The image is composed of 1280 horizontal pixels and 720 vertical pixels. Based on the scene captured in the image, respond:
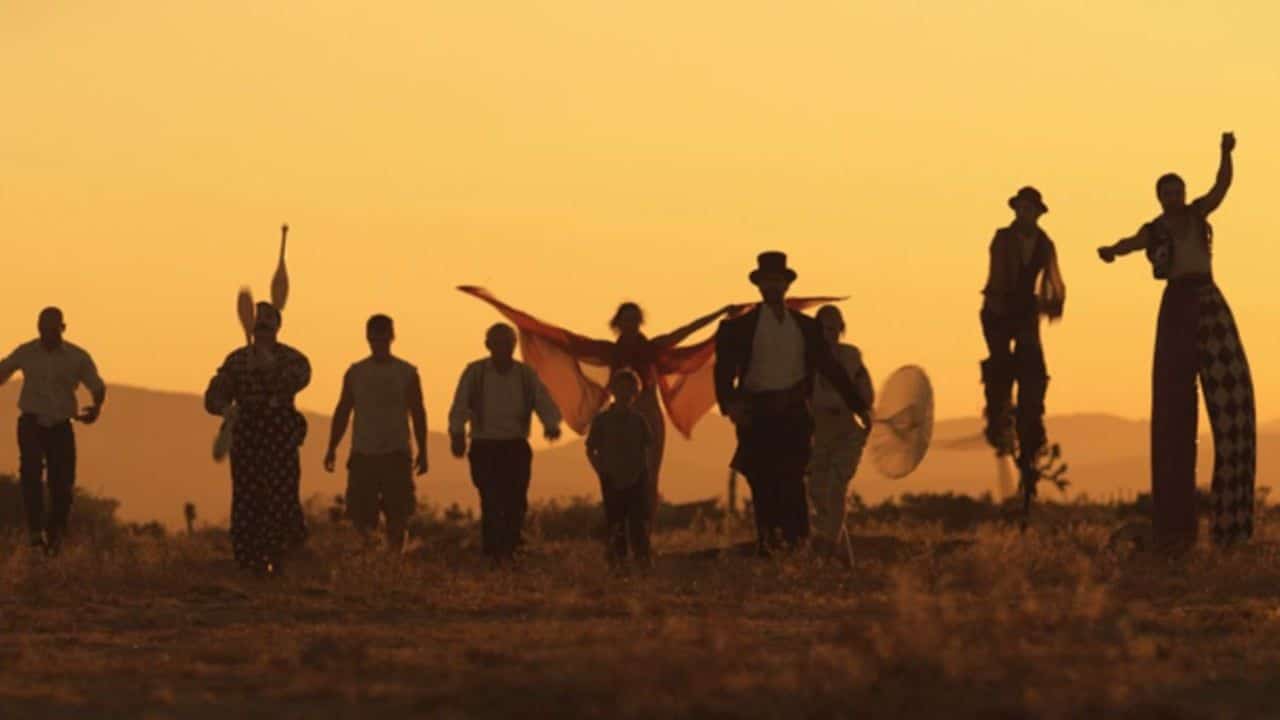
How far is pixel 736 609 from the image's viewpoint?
1503 cm

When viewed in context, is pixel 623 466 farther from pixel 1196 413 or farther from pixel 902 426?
pixel 1196 413

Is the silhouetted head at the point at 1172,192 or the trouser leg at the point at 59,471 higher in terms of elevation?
the silhouetted head at the point at 1172,192

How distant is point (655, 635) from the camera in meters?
13.1

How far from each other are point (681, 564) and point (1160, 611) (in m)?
4.92

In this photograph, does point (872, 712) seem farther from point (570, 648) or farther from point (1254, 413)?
point (1254, 413)

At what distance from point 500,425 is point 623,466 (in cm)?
118

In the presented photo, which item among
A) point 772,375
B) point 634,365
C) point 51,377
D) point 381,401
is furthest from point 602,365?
point 51,377

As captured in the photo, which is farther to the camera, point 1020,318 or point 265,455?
point 1020,318

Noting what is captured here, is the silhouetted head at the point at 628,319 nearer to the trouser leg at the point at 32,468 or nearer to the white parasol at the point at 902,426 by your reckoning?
the white parasol at the point at 902,426

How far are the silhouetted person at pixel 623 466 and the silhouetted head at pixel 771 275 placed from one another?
53.0 inches

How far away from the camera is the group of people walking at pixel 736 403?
1806 centimetres

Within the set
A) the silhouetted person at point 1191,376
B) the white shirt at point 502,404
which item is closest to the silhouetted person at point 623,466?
the white shirt at point 502,404

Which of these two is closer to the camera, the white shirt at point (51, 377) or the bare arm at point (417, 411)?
the bare arm at point (417, 411)

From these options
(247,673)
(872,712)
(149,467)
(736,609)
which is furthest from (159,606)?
(149,467)
